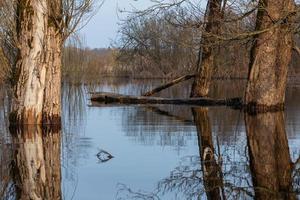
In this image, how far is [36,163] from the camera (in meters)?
9.85

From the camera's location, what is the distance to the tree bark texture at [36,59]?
50.0ft

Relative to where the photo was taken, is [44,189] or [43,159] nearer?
[44,189]

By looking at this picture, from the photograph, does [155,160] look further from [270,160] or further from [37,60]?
[37,60]

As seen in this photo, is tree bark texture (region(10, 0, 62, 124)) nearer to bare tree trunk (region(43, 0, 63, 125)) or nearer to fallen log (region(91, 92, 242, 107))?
bare tree trunk (region(43, 0, 63, 125))

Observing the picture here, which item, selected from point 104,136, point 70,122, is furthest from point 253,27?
point 104,136

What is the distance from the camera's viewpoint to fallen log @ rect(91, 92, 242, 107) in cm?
2539

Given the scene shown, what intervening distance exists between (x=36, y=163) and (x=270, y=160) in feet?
12.4

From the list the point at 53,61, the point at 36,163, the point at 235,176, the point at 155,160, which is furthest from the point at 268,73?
the point at 235,176

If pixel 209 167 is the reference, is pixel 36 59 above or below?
above

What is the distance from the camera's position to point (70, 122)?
19.2 metres

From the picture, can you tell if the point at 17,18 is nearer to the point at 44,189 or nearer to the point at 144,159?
the point at 144,159

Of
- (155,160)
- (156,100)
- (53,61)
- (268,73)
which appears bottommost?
(155,160)

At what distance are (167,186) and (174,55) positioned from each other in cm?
5484

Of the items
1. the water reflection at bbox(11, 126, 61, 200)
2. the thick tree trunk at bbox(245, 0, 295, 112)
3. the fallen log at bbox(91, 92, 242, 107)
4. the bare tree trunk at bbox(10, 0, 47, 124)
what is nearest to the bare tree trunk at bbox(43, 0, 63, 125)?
the bare tree trunk at bbox(10, 0, 47, 124)
